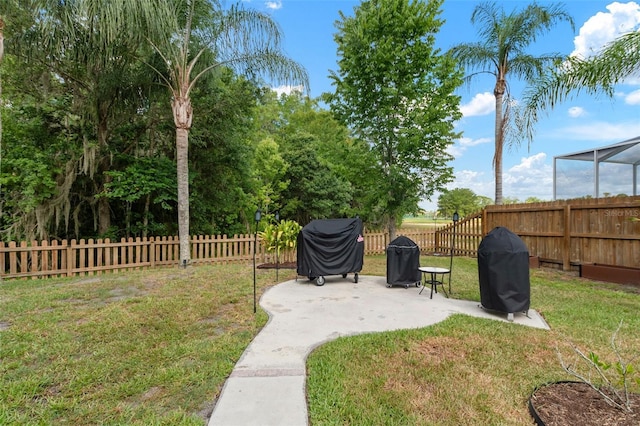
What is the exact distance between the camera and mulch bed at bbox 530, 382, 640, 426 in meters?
1.99

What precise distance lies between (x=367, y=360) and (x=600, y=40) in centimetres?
650

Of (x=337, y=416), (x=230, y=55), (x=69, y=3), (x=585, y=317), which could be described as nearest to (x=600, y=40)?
(x=585, y=317)

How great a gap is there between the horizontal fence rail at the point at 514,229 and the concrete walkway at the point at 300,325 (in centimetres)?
146

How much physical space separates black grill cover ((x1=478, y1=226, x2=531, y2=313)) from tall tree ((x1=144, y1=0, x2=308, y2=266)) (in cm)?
672

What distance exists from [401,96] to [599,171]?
261 inches

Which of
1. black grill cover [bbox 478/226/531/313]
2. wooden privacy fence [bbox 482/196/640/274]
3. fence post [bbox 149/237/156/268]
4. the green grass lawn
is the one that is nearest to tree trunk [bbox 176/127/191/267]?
fence post [bbox 149/237/156/268]

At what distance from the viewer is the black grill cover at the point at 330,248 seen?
6.11m

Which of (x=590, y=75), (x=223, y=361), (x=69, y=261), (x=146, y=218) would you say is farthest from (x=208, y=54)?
(x=590, y=75)

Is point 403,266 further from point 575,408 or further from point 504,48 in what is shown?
point 504,48

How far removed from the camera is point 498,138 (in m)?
10.5

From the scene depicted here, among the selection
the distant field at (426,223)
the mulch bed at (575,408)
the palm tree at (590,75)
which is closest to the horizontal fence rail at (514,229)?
the palm tree at (590,75)

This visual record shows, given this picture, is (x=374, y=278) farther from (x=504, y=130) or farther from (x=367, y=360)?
(x=504, y=130)

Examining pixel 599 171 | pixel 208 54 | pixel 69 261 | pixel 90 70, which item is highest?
pixel 208 54

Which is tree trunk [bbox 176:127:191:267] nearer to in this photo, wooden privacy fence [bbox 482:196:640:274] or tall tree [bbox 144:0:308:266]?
tall tree [bbox 144:0:308:266]
